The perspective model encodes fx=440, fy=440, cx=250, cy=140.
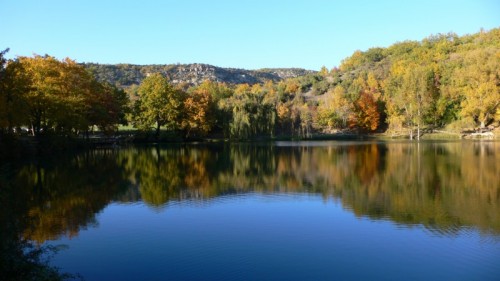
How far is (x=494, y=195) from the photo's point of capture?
17.0m

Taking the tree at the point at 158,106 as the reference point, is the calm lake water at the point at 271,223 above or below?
below

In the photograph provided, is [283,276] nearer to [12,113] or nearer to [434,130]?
[12,113]

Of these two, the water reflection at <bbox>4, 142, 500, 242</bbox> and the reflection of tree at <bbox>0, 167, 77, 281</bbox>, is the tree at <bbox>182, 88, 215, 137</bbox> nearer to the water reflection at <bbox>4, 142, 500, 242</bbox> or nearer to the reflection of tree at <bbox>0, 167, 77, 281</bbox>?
the water reflection at <bbox>4, 142, 500, 242</bbox>

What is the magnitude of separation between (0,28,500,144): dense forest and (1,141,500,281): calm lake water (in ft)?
44.2

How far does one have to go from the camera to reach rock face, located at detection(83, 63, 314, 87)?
470 feet

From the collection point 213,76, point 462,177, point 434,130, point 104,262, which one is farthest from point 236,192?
point 213,76

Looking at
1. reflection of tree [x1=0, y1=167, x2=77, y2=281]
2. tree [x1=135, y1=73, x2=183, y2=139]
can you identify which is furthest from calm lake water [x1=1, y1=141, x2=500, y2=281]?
tree [x1=135, y1=73, x2=183, y2=139]

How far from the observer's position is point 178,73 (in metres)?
159

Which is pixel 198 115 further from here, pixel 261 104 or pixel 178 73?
pixel 178 73

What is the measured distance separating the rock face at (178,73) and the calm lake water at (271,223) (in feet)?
396

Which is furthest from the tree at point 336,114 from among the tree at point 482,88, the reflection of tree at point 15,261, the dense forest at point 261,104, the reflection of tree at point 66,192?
the reflection of tree at point 15,261

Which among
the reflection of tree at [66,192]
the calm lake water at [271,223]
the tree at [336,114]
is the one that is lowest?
the calm lake water at [271,223]

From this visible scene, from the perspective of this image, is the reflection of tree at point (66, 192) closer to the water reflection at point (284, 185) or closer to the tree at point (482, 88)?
the water reflection at point (284, 185)

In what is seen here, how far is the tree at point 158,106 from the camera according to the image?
184 ft
